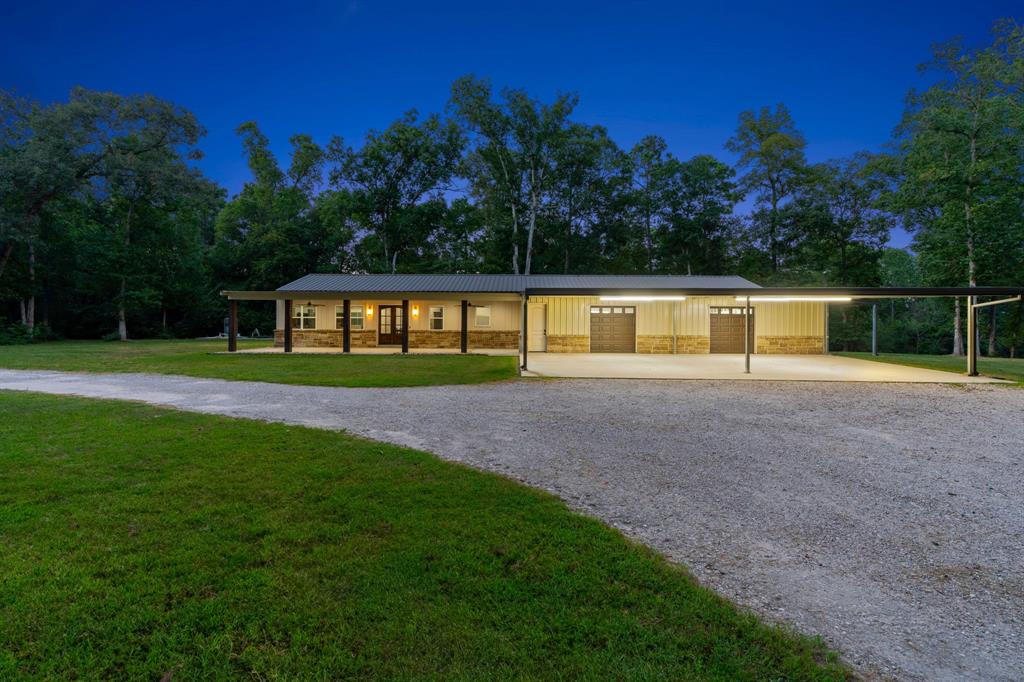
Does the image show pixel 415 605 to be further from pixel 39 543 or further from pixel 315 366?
pixel 315 366

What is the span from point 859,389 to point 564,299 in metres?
11.6

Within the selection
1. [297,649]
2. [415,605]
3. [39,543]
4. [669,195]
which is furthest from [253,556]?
[669,195]

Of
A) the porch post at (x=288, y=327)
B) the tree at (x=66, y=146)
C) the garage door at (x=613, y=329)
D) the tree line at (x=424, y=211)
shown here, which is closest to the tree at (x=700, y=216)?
the tree line at (x=424, y=211)

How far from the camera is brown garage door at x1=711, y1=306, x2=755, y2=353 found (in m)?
20.0

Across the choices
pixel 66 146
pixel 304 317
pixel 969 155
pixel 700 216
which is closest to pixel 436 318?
pixel 304 317

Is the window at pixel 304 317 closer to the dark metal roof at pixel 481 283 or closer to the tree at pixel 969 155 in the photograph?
the dark metal roof at pixel 481 283

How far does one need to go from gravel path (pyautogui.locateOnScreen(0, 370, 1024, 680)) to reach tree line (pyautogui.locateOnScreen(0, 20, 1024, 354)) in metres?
21.5

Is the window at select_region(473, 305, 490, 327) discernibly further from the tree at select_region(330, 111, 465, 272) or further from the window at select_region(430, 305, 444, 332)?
the tree at select_region(330, 111, 465, 272)

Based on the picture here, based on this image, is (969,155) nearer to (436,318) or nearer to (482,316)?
(482,316)

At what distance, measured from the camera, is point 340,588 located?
2410 millimetres

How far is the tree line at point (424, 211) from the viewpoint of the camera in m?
26.4

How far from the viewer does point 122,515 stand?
10.7 ft

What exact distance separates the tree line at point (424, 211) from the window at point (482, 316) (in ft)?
35.0

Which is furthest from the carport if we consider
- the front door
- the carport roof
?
the front door
